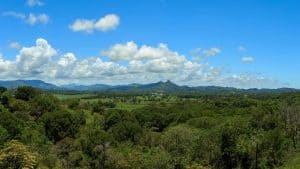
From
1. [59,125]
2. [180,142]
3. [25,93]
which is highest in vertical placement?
[25,93]

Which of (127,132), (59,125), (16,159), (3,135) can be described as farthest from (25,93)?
(16,159)

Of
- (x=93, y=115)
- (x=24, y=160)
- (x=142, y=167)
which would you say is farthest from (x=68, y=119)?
(x=24, y=160)

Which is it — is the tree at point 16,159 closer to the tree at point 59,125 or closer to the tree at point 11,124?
the tree at point 11,124

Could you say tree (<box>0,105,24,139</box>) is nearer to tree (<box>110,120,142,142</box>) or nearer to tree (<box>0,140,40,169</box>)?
tree (<box>110,120,142,142</box>)

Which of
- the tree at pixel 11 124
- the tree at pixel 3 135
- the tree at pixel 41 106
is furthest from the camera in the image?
the tree at pixel 41 106

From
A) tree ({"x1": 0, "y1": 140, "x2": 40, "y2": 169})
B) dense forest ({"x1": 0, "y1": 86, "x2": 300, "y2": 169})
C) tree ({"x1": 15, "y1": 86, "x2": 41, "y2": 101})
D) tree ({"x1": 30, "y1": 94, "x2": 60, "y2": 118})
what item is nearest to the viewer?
tree ({"x1": 0, "y1": 140, "x2": 40, "y2": 169})

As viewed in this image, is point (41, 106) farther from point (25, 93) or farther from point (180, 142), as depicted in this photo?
point (180, 142)

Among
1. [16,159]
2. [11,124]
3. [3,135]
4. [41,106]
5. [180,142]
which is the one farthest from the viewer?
[41,106]

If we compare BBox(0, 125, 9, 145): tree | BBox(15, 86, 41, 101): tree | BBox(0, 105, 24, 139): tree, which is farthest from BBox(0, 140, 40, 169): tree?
BBox(15, 86, 41, 101): tree

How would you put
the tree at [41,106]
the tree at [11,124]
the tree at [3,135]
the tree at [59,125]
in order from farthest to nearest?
1. the tree at [41,106]
2. the tree at [59,125]
3. the tree at [11,124]
4. the tree at [3,135]

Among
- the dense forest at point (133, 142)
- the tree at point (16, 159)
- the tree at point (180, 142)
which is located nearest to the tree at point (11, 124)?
the dense forest at point (133, 142)

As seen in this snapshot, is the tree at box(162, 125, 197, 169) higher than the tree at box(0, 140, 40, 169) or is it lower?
lower

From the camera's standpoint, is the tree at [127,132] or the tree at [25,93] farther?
the tree at [25,93]

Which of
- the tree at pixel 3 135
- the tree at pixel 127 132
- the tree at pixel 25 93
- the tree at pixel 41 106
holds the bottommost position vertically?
the tree at pixel 127 132
